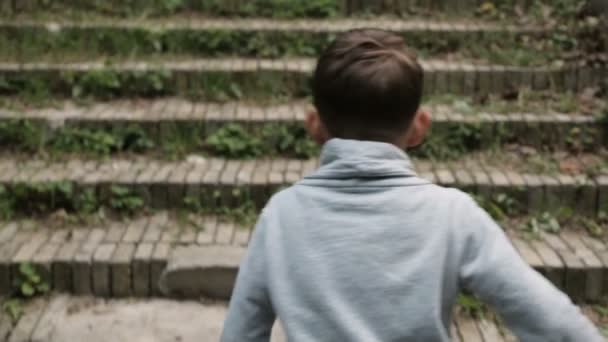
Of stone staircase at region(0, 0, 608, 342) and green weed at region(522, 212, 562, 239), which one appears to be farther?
green weed at region(522, 212, 562, 239)

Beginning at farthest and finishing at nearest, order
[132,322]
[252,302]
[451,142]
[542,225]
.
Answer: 1. [451,142]
2. [542,225]
3. [132,322]
4. [252,302]

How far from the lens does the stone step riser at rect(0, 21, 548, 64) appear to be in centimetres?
421

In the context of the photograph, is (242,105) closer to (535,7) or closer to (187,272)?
(187,272)

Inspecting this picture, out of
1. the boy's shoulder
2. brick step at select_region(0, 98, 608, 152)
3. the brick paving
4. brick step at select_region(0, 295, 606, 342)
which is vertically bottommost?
brick step at select_region(0, 295, 606, 342)

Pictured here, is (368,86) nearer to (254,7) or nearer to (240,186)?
(240,186)

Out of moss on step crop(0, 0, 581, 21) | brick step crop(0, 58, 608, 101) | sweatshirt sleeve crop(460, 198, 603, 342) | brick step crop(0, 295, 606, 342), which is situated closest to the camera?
sweatshirt sleeve crop(460, 198, 603, 342)

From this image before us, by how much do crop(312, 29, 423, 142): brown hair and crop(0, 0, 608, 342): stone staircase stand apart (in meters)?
1.55

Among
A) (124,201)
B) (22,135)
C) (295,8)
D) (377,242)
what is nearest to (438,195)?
(377,242)

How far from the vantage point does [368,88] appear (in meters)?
1.13

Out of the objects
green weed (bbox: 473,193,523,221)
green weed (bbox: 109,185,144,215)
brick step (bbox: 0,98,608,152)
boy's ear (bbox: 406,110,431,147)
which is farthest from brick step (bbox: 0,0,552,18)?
boy's ear (bbox: 406,110,431,147)

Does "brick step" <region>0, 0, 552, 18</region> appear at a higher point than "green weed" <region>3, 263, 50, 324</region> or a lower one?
higher

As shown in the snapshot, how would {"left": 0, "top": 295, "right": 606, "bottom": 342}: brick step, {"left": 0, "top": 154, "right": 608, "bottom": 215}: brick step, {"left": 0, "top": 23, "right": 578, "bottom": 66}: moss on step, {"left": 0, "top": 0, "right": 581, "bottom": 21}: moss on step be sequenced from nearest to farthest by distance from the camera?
{"left": 0, "top": 295, "right": 606, "bottom": 342}: brick step → {"left": 0, "top": 154, "right": 608, "bottom": 215}: brick step → {"left": 0, "top": 23, "right": 578, "bottom": 66}: moss on step → {"left": 0, "top": 0, "right": 581, "bottom": 21}: moss on step

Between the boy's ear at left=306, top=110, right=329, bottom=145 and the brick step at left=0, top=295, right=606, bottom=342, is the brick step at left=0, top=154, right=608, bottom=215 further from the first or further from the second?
the boy's ear at left=306, top=110, right=329, bottom=145

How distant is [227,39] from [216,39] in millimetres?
62
